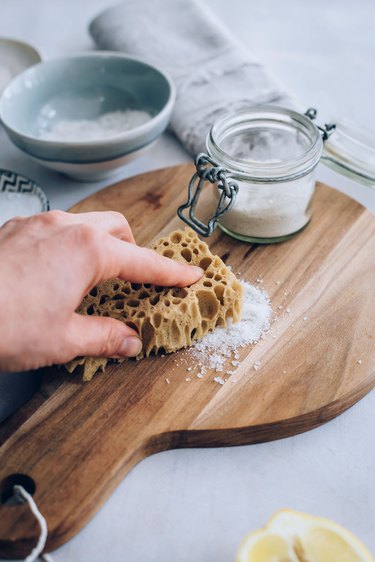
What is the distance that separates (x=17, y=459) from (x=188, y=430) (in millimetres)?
302

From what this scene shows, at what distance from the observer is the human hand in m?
1.12

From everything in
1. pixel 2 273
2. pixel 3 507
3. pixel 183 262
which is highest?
pixel 2 273

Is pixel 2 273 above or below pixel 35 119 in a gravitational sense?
above

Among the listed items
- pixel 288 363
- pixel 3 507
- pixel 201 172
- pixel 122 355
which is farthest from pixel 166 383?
pixel 201 172

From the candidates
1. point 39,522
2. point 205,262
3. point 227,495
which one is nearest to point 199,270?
point 205,262

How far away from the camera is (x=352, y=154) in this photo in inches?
69.2

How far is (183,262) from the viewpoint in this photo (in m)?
1.39

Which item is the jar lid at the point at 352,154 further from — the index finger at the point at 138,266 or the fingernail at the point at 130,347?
the fingernail at the point at 130,347

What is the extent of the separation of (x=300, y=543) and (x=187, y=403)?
34cm

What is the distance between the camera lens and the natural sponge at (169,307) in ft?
4.19

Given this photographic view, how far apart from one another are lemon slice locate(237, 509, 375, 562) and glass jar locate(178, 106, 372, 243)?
0.65 meters

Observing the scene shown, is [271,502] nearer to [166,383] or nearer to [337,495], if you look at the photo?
[337,495]

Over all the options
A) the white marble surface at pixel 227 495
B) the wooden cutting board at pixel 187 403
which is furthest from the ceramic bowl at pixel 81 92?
the white marble surface at pixel 227 495

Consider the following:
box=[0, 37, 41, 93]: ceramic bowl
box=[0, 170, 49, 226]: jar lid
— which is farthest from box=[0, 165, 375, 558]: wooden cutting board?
box=[0, 37, 41, 93]: ceramic bowl
